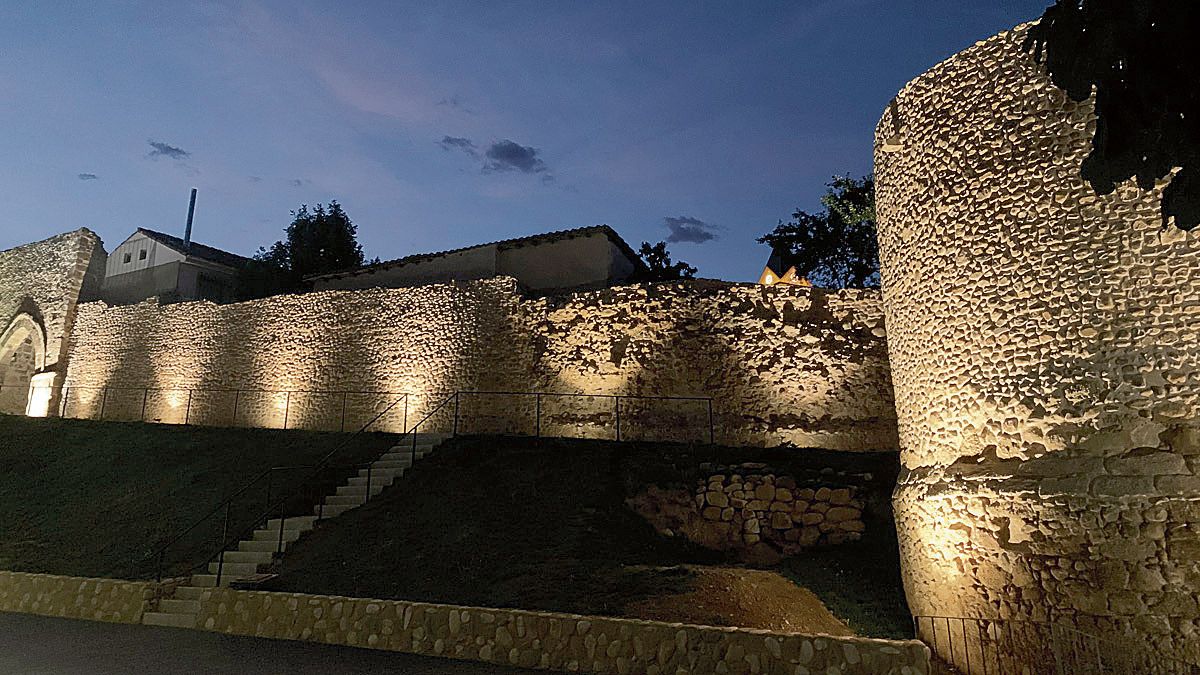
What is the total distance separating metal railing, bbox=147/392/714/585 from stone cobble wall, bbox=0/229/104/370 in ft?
50.1

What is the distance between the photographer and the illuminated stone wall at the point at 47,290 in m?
24.8

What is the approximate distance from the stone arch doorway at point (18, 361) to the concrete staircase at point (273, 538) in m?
20.5

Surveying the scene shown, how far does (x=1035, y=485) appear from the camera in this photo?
6625 mm

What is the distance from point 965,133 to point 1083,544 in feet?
15.0

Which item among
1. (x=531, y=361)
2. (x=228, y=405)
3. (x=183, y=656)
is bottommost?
(x=183, y=656)

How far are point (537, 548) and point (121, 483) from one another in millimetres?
9779

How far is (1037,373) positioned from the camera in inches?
272

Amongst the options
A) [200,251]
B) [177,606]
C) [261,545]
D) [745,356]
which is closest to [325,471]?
[261,545]

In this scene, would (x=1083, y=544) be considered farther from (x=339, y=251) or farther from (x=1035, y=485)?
(x=339, y=251)

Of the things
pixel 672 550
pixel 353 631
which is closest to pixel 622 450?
pixel 672 550

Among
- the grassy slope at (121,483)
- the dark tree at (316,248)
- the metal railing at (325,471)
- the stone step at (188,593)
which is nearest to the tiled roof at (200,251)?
the dark tree at (316,248)

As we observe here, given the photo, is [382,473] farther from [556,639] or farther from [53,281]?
[53,281]

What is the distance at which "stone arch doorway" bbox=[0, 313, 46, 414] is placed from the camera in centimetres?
2566

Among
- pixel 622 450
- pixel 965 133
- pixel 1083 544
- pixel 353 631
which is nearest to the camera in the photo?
pixel 1083 544
